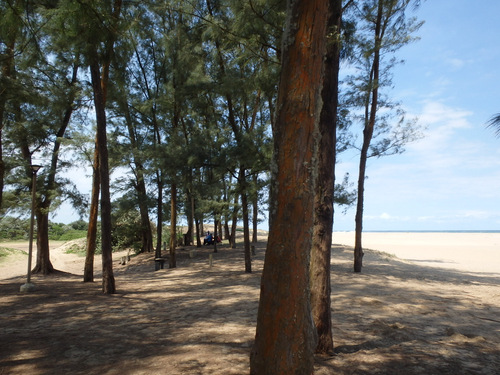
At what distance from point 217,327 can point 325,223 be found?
309 centimetres

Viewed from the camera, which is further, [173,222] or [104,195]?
[173,222]

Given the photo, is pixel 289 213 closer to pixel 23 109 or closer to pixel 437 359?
pixel 437 359

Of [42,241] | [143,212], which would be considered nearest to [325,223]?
[42,241]

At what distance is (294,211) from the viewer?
3113mm

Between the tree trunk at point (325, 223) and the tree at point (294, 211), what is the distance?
4.77 ft

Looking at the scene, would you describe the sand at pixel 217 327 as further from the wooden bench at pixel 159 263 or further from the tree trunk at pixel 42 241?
the wooden bench at pixel 159 263

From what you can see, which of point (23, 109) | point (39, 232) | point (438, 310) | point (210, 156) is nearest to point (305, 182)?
point (438, 310)

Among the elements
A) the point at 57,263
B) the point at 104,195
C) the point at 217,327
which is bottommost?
the point at 57,263

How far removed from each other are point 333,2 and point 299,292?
4.71 m

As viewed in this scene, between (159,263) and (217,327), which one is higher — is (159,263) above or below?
below

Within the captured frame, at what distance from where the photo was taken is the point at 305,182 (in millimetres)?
3143

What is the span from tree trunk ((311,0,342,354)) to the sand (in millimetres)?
495

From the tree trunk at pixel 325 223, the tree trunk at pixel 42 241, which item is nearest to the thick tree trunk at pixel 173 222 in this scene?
the tree trunk at pixel 42 241

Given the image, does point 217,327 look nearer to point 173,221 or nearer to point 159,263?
point 173,221
